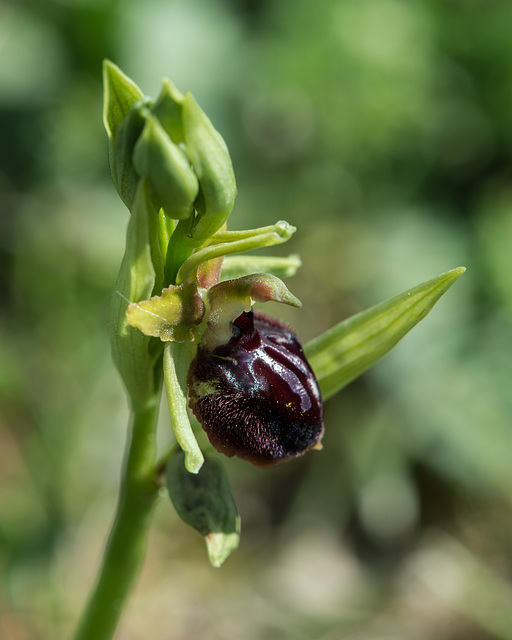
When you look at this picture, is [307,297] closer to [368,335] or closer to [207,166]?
[368,335]

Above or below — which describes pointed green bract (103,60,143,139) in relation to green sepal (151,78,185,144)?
below

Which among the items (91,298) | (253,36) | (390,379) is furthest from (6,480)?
(253,36)

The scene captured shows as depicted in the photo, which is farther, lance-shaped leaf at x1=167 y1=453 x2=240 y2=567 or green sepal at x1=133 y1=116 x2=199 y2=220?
lance-shaped leaf at x1=167 y1=453 x2=240 y2=567

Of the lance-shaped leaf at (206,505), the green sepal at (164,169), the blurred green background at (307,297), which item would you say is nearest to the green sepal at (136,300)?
the green sepal at (164,169)

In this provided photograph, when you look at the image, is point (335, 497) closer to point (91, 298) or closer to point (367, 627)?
point (367, 627)

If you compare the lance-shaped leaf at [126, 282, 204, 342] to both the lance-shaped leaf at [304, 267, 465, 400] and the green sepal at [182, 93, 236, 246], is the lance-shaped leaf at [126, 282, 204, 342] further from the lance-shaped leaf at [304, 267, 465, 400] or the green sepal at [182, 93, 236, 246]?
the lance-shaped leaf at [304, 267, 465, 400]

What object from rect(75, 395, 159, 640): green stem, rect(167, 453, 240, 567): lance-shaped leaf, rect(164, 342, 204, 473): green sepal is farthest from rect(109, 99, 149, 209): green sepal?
rect(167, 453, 240, 567): lance-shaped leaf

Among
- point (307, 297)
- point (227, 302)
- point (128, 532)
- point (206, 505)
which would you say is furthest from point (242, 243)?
point (307, 297)

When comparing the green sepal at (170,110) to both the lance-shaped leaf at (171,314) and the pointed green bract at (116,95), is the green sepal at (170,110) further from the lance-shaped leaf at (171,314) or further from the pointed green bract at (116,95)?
the lance-shaped leaf at (171,314)
